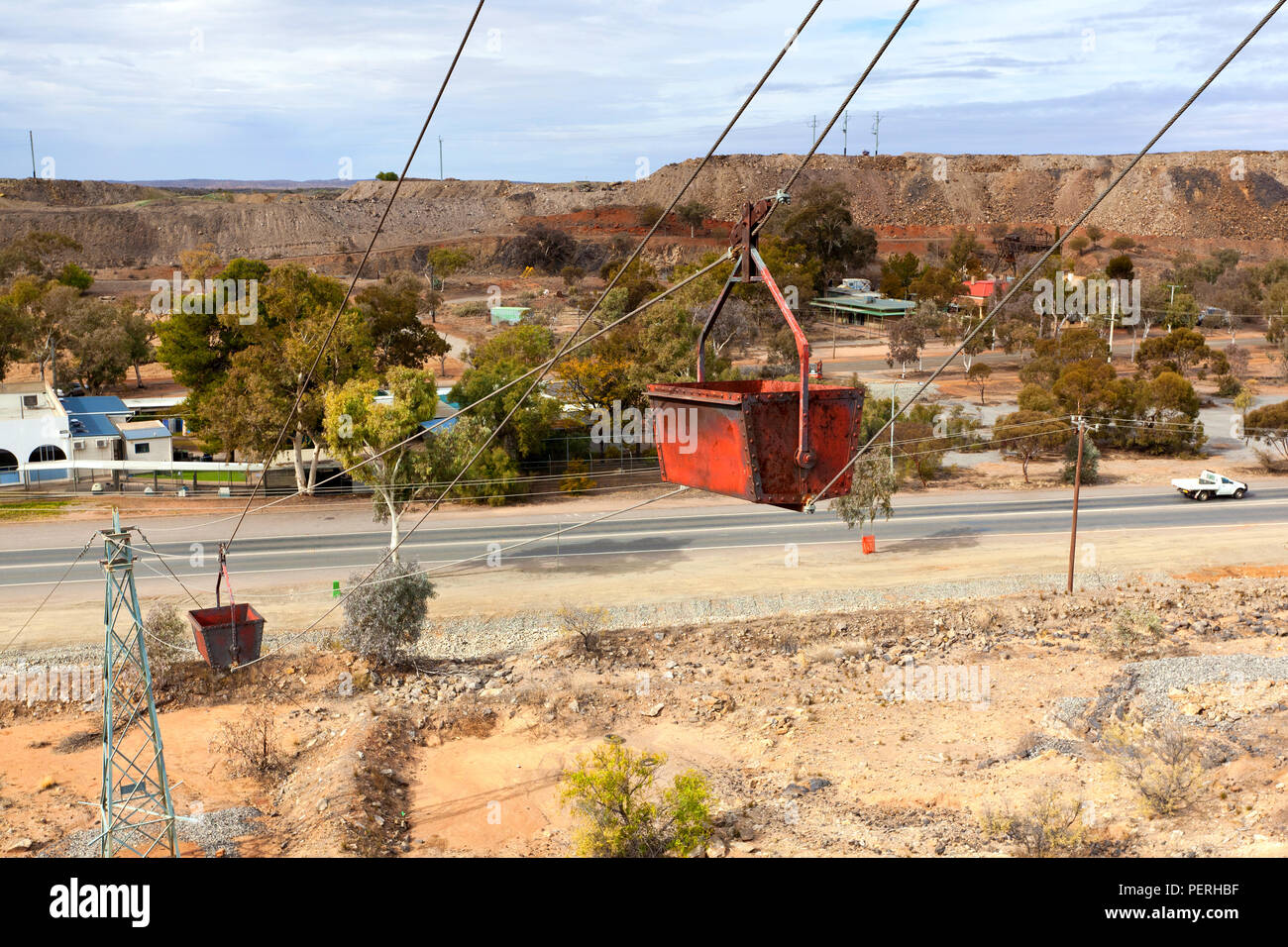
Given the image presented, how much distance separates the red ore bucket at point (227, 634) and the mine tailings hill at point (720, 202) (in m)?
110

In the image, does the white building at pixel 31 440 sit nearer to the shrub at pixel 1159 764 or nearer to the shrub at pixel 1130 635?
the shrub at pixel 1130 635

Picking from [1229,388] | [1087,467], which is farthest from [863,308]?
[1087,467]

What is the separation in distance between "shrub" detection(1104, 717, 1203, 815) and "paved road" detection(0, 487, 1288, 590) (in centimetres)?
1459

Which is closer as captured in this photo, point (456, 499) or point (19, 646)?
point (19, 646)

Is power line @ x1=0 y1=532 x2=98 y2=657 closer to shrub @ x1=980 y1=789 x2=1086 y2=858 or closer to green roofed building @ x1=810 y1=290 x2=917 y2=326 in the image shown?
shrub @ x1=980 y1=789 x2=1086 y2=858

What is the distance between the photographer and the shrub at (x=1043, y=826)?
14945 mm

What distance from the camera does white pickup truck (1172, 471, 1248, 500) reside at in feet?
133

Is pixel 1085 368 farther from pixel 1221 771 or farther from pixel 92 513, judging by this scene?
pixel 92 513

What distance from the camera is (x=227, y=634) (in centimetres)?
1777

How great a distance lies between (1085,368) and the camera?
170 feet

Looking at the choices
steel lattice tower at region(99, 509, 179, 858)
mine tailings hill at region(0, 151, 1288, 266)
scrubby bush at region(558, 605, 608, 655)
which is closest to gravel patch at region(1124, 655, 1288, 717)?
scrubby bush at region(558, 605, 608, 655)

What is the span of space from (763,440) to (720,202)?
150309 mm
